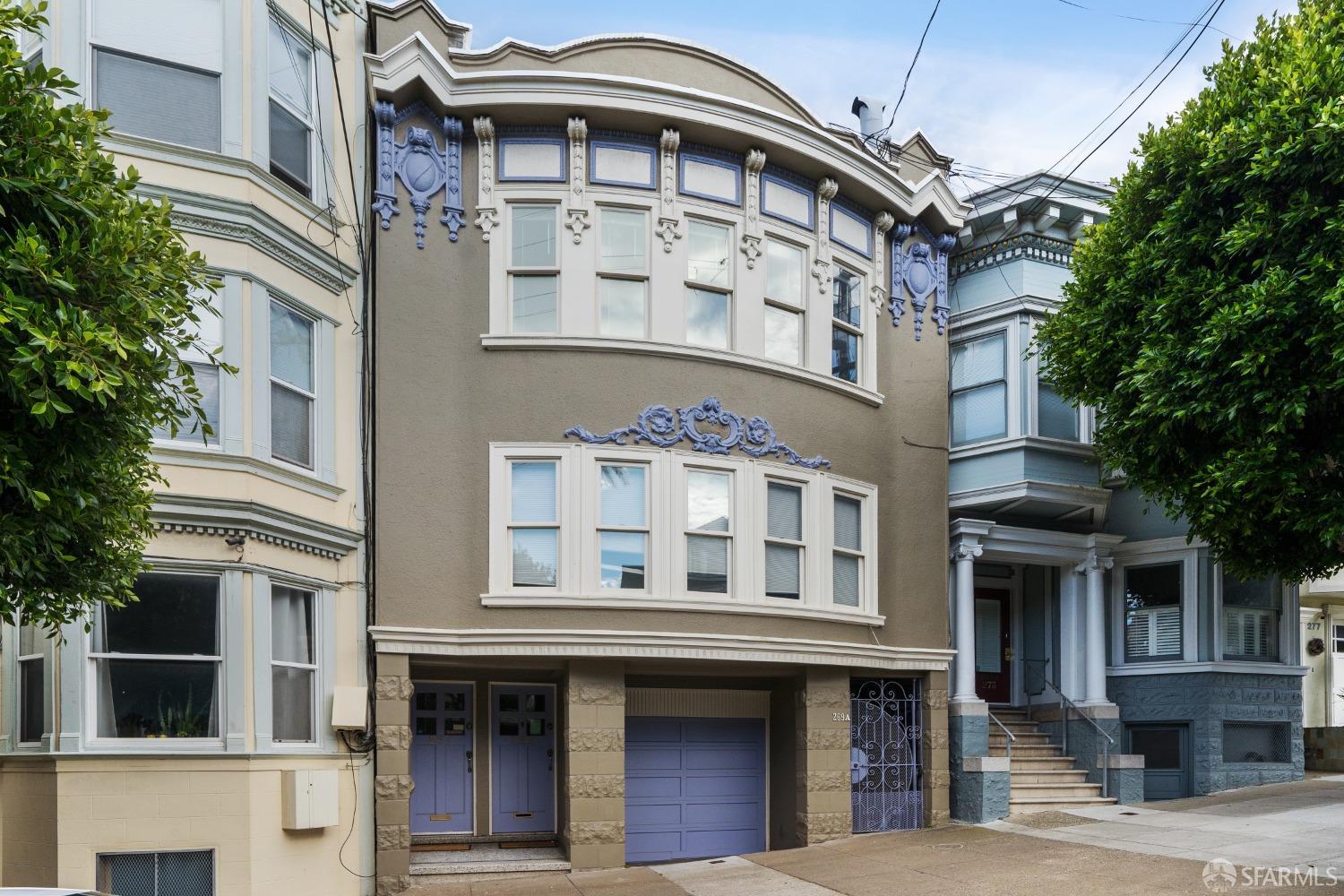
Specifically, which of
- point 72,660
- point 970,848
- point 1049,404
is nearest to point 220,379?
point 72,660

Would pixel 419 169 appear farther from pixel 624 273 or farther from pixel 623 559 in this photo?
pixel 623 559

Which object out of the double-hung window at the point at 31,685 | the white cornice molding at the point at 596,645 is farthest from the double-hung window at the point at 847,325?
the double-hung window at the point at 31,685

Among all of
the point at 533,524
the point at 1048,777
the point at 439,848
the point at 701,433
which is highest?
the point at 701,433

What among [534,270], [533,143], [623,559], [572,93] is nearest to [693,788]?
[623,559]

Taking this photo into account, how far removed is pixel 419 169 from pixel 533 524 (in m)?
4.36

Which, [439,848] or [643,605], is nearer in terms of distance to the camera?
[643,605]

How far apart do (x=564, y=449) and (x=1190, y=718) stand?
1042 cm

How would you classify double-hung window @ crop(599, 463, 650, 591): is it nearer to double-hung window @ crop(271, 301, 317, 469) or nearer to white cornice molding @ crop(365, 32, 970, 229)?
double-hung window @ crop(271, 301, 317, 469)

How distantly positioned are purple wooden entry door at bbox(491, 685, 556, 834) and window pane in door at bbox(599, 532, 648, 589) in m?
2.57

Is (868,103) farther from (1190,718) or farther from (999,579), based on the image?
(1190,718)

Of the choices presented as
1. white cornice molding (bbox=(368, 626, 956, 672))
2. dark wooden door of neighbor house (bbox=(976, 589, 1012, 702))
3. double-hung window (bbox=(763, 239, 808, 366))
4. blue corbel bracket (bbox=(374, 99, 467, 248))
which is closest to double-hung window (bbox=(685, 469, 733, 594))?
white cornice molding (bbox=(368, 626, 956, 672))

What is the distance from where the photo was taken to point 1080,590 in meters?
19.1

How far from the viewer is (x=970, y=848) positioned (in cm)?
1471

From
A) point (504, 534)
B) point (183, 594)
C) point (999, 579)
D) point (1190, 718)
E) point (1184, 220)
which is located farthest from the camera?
point (999, 579)
